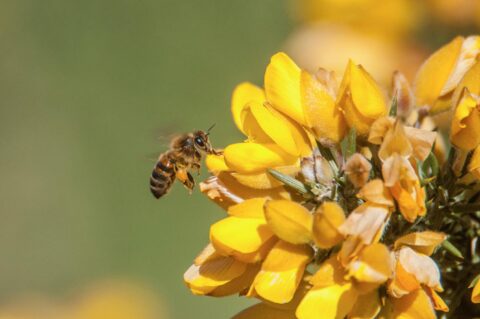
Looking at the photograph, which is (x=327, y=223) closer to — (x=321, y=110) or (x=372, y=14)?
(x=321, y=110)

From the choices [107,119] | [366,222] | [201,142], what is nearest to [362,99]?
[366,222]

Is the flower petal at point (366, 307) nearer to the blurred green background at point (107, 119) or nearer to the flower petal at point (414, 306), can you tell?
the flower petal at point (414, 306)

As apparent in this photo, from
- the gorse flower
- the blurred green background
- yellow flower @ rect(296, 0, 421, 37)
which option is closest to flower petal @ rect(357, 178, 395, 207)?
the gorse flower

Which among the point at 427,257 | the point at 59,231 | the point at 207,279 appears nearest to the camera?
the point at 427,257

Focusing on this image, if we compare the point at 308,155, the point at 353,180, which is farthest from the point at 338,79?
the point at 353,180

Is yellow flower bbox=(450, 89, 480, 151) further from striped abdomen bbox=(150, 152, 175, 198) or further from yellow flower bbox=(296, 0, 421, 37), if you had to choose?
yellow flower bbox=(296, 0, 421, 37)

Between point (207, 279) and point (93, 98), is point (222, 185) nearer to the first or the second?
point (207, 279)
